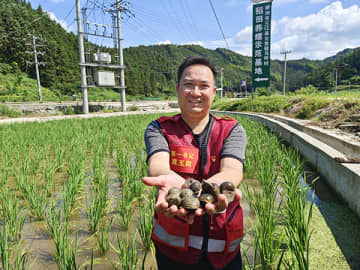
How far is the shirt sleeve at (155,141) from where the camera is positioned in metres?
1.02

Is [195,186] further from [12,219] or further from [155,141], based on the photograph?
[12,219]

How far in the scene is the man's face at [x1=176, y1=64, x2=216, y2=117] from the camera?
3.42 feet

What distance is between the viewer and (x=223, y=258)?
94 centimetres

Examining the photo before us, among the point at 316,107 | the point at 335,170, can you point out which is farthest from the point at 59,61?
the point at 335,170

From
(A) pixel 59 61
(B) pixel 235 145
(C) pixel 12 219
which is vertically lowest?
(C) pixel 12 219

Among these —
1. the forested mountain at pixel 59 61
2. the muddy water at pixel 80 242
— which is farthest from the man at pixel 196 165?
the forested mountain at pixel 59 61

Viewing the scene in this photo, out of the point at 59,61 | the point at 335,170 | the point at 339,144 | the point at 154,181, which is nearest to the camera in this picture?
the point at 154,181

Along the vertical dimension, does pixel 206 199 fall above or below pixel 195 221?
above

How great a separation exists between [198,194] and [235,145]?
0.34 meters

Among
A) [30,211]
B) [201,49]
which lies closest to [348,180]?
[30,211]

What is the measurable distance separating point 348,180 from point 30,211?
3.14 m

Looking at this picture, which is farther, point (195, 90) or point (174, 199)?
point (195, 90)

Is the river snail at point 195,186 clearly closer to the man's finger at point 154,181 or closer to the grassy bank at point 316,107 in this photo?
the man's finger at point 154,181

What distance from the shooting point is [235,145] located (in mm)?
1031
